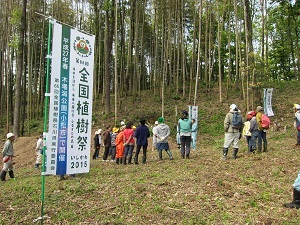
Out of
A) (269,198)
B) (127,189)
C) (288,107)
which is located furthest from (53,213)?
(288,107)

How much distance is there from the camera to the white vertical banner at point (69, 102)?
5.68m

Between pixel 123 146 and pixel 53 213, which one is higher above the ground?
pixel 123 146

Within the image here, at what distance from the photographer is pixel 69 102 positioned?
5.99m

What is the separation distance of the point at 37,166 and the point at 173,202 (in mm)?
7947

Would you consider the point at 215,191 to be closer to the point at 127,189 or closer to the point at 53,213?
the point at 127,189

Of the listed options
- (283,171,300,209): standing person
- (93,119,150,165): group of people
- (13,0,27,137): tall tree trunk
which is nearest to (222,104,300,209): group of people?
(93,119,150,165): group of people

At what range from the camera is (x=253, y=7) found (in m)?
20.5

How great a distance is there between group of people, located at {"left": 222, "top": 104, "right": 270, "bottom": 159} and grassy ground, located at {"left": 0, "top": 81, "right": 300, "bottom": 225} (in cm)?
50

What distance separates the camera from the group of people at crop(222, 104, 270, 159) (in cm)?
827

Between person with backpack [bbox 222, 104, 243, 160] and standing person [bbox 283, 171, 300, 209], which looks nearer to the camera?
standing person [bbox 283, 171, 300, 209]

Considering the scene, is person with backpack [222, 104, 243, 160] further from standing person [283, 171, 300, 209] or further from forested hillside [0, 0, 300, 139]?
forested hillside [0, 0, 300, 139]

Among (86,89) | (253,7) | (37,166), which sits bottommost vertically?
(37,166)

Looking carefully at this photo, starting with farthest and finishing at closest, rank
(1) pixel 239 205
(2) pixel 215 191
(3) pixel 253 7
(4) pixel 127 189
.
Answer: (3) pixel 253 7 < (4) pixel 127 189 < (2) pixel 215 191 < (1) pixel 239 205

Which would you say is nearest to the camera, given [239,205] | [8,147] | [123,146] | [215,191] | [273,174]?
[239,205]
